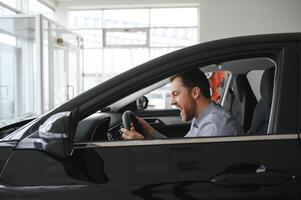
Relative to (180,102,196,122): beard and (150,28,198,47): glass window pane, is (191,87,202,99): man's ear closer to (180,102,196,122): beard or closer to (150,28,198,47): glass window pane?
(180,102,196,122): beard

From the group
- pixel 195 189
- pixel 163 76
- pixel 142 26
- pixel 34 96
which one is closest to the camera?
pixel 195 189

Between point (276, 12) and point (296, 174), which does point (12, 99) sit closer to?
point (296, 174)

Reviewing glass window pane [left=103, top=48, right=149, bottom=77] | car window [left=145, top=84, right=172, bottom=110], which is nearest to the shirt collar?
car window [left=145, top=84, right=172, bottom=110]

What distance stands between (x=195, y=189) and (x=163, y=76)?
1.29ft

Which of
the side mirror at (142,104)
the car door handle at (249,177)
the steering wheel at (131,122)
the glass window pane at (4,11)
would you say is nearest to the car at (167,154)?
the car door handle at (249,177)

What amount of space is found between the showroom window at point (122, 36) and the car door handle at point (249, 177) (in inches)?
325

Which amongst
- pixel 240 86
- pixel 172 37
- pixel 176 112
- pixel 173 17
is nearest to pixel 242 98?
pixel 240 86

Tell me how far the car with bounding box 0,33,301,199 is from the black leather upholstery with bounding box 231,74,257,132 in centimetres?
135

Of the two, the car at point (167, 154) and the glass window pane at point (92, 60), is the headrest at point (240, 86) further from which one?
the glass window pane at point (92, 60)

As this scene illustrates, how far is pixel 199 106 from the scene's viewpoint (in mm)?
1735

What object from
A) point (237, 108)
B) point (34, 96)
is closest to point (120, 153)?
point (237, 108)

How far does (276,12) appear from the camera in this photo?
28.8 feet

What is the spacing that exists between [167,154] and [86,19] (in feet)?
28.6

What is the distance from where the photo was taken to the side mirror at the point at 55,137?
1.20 metres
